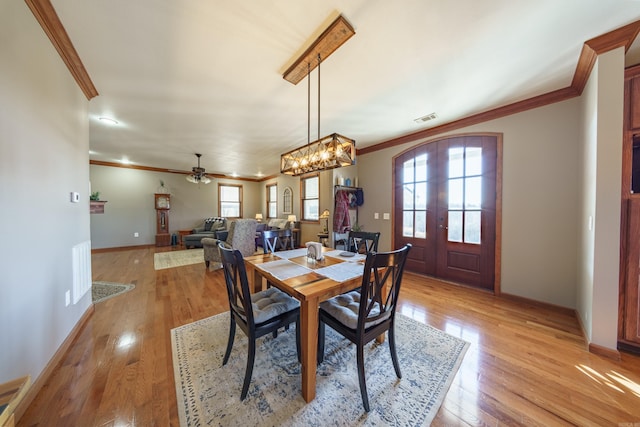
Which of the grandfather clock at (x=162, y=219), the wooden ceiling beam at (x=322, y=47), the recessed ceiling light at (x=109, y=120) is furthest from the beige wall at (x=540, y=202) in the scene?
the grandfather clock at (x=162, y=219)

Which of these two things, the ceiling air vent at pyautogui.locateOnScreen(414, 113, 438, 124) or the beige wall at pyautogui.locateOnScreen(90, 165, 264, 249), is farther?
the beige wall at pyautogui.locateOnScreen(90, 165, 264, 249)

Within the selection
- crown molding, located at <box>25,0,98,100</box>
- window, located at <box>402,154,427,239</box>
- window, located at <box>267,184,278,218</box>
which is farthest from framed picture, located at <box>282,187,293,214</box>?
crown molding, located at <box>25,0,98,100</box>

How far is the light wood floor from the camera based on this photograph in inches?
51.1

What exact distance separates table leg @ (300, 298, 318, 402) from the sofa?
574 centimetres

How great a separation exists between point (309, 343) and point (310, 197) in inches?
196

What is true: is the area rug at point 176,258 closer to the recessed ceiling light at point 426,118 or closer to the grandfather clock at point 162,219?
the grandfather clock at point 162,219

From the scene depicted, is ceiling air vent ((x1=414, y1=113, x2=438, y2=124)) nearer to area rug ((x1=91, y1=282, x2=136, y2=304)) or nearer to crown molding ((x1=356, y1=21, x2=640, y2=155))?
crown molding ((x1=356, y1=21, x2=640, y2=155))

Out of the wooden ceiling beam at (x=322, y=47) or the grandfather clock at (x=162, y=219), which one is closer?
the wooden ceiling beam at (x=322, y=47)

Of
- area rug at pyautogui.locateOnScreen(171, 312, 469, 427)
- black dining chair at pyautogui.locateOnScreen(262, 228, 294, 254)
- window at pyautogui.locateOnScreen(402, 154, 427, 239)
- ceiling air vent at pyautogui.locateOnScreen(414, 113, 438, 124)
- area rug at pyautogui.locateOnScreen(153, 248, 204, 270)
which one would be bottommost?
area rug at pyautogui.locateOnScreen(171, 312, 469, 427)

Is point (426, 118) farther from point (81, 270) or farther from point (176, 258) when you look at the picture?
point (176, 258)

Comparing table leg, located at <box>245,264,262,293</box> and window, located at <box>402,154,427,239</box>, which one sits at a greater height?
window, located at <box>402,154,427,239</box>

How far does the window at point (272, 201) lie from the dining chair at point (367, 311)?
21.0 ft

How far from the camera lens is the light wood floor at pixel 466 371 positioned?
1.30 meters

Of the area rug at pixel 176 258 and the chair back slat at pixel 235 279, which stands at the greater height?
the chair back slat at pixel 235 279
